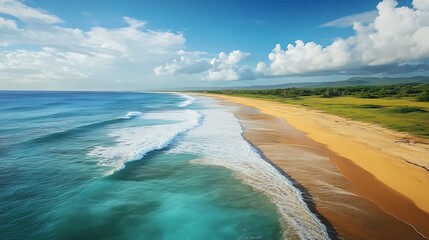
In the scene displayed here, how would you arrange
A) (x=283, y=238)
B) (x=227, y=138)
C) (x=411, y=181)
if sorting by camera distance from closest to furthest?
(x=283, y=238) < (x=411, y=181) < (x=227, y=138)

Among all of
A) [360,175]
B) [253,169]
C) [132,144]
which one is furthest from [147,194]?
[360,175]

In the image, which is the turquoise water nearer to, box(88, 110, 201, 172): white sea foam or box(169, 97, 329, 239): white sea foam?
box(88, 110, 201, 172): white sea foam

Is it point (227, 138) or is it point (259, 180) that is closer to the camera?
point (259, 180)

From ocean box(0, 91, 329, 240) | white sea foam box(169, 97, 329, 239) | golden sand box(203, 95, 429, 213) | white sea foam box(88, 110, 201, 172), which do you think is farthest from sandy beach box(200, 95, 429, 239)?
white sea foam box(88, 110, 201, 172)

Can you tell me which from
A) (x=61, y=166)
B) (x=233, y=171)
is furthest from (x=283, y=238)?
(x=61, y=166)

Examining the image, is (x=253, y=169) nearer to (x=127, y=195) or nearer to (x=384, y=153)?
(x=127, y=195)

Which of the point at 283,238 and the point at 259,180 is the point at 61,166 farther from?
the point at 283,238
